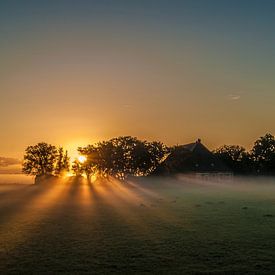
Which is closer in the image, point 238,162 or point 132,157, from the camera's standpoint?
point 238,162

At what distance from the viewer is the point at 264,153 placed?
8569cm

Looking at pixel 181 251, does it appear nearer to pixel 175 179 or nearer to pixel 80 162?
pixel 175 179

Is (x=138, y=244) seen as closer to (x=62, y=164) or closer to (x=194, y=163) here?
(x=194, y=163)

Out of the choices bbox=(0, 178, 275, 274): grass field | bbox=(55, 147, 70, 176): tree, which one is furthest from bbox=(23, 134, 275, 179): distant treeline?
bbox=(0, 178, 275, 274): grass field

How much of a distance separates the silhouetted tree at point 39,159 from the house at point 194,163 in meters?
41.5

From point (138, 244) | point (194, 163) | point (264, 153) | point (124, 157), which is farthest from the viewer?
point (124, 157)

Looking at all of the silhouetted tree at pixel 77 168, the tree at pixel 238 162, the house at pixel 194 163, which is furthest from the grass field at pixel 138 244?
the silhouetted tree at pixel 77 168

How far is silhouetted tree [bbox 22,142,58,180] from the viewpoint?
106 metres

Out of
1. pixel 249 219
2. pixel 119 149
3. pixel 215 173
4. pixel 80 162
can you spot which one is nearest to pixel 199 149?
pixel 215 173

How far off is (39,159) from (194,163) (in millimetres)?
52803

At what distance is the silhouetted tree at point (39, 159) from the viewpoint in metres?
106

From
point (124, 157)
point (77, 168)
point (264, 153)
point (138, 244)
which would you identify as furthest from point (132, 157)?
point (138, 244)

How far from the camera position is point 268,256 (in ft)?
34.9

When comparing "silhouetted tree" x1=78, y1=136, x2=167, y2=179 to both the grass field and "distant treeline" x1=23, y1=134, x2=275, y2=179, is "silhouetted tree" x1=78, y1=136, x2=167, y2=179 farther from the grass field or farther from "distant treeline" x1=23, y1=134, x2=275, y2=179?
the grass field
